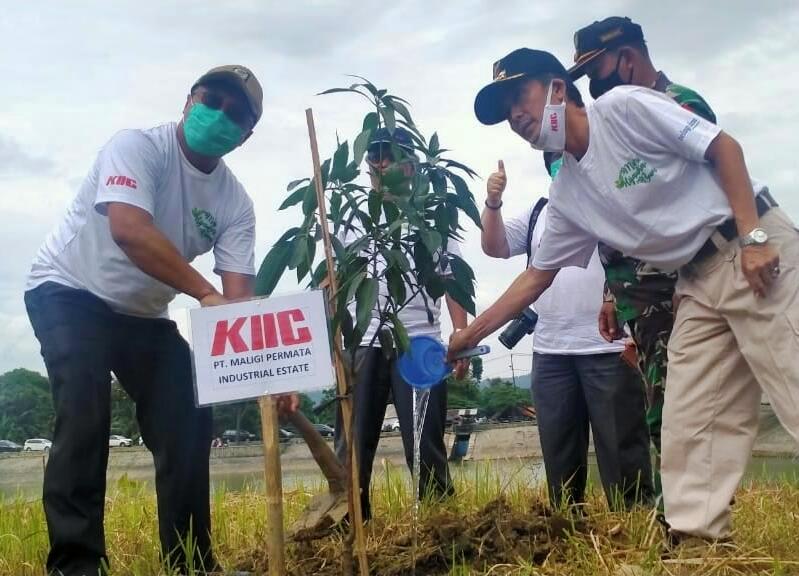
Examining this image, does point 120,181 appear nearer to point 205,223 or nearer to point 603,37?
point 205,223

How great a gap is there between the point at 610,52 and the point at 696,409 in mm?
1154

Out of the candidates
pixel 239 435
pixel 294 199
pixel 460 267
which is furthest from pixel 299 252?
pixel 239 435

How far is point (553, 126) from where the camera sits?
2482 millimetres

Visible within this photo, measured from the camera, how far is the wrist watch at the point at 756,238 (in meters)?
2.17

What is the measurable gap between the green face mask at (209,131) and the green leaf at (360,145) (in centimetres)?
68

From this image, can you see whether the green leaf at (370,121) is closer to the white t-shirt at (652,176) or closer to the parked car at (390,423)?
the white t-shirt at (652,176)

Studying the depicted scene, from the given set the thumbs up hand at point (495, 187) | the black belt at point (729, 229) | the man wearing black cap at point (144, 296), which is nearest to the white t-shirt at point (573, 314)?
the thumbs up hand at point (495, 187)

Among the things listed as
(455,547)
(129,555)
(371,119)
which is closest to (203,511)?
(129,555)

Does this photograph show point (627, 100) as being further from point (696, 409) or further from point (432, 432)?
point (432, 432)

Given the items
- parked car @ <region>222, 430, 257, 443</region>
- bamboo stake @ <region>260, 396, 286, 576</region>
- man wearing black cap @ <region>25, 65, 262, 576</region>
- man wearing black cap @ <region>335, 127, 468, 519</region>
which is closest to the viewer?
bamboo stake @ <region>260, 396, 286, 576</region>

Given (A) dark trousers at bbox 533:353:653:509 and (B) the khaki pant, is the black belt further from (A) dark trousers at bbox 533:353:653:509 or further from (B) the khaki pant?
(A) dark trousers at bbox 533:353:653:509

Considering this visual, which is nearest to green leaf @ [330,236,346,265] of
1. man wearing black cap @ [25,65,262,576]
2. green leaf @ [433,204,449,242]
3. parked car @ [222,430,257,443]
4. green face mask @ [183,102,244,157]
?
green leaf @ [433,204,449,242]

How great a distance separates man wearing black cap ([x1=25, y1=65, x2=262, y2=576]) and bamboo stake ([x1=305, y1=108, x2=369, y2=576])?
445 millimetres

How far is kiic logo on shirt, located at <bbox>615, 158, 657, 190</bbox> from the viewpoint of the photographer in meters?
2.32
